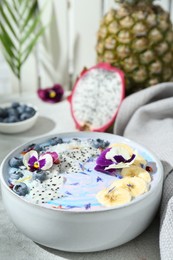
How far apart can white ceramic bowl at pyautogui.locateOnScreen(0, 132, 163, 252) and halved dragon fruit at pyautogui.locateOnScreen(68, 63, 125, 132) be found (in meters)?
0.30

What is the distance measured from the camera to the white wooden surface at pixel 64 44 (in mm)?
1024

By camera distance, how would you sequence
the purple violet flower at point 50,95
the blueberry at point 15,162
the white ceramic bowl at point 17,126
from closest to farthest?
the blueberry at point 15,162 < the white ceramic bowl at point 17,126 < the purple violet flower at point 50,95

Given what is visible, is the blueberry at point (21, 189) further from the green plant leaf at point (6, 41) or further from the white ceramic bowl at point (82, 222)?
the green plant leaf at point (6, 41)

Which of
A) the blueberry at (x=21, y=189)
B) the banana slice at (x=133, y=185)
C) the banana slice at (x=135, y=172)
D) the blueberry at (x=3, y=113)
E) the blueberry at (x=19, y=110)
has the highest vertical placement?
the blueberry at (x=21, y=189)

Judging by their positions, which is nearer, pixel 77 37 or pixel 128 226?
pixel 128 226

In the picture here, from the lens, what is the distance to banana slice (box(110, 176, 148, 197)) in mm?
512

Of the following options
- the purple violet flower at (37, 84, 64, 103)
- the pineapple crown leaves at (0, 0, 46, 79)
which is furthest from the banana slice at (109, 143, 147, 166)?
the pineapple crown leaves at (0, 0, 46, 79)

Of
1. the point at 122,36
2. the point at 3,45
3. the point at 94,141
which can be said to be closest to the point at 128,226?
the point at 94,141

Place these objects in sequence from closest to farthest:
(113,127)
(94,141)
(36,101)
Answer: (94,141)
(113,127)
(36,101)

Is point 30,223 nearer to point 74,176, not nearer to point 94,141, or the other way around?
point 74,176

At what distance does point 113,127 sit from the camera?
824 millimetres

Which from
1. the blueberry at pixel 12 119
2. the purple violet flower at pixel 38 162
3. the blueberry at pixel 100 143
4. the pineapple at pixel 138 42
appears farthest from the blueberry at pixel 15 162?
the pineapple at pixel 138 42

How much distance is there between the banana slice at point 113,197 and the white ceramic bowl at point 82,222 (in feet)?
0.05

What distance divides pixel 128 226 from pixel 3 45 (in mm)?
646
